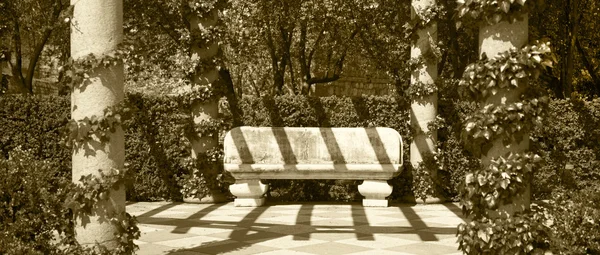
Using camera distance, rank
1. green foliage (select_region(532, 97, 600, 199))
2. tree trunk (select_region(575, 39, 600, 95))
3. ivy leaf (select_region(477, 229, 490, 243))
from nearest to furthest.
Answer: ivy leaf (select_region(477, 229, 490, 243)) < green foliage (select_region(532, 97, 600, 199)) < tree trunk (select_region(575, 39, 600, 95))

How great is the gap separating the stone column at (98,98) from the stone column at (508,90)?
130 inches

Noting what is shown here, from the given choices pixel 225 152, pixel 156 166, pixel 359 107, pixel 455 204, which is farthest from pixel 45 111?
pixel 455 204

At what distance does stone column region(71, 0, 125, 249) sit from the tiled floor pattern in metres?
1.28

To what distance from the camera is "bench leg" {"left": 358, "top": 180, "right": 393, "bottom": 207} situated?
45.6ft

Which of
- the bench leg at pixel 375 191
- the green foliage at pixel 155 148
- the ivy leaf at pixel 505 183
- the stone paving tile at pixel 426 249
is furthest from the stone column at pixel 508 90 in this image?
the green foliage at pixel 155 148

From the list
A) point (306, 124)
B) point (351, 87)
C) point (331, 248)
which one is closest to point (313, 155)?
point (306, 124)

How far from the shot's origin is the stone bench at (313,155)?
1373cm

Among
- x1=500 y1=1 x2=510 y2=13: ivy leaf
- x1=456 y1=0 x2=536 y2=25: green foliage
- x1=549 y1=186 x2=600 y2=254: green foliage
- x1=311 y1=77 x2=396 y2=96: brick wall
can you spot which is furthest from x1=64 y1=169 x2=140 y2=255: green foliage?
x1=311 y1=77 x2=396 y2=96: brick wall

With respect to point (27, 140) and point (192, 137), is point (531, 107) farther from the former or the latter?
point (27, 140)

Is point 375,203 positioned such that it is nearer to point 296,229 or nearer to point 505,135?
point 296,229

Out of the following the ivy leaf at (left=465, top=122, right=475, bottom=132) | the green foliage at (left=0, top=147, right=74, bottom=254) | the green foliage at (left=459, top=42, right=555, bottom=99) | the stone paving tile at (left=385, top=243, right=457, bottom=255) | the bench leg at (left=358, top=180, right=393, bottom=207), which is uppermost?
the green foliage at (left=459, top=42, right=555, bottom=99)

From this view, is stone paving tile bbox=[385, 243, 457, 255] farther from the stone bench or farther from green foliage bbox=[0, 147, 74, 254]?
the stone bench

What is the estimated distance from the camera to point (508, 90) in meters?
7.14

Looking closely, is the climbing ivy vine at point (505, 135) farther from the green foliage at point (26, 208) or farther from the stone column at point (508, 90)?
the green foliage at point (26, 208)
